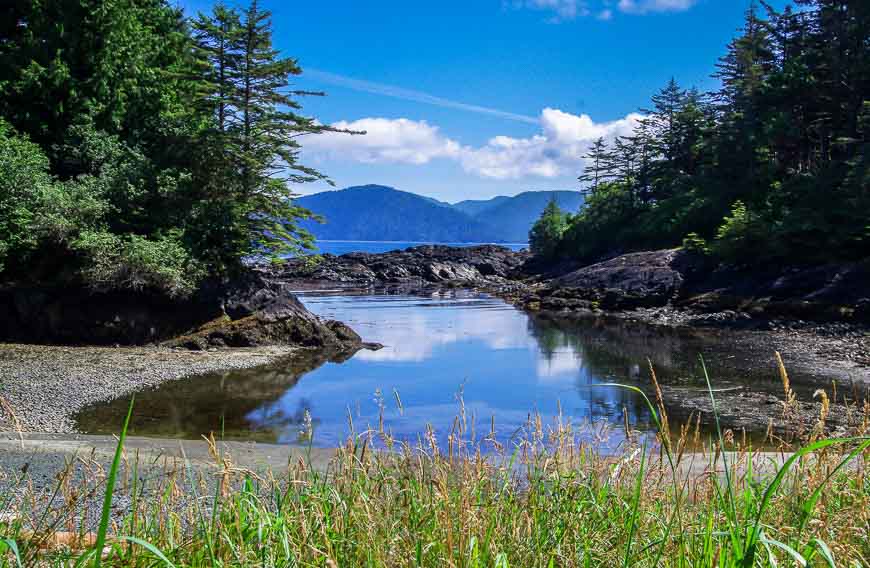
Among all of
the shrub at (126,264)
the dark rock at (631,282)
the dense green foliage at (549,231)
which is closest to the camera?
the shrub at (126,264)

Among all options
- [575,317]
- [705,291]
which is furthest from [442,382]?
[705,291]

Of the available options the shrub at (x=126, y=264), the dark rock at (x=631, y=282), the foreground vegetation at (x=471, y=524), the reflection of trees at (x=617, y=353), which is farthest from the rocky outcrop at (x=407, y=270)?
the foreground vegetation at (x=471, y=524)

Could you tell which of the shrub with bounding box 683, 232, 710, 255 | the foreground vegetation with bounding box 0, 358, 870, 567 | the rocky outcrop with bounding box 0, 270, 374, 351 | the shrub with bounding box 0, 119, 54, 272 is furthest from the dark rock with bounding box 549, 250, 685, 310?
the foreground vegetation with bounding box 0, 358, 870, 567

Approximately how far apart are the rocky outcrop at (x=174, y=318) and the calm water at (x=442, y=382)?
2.26 meters

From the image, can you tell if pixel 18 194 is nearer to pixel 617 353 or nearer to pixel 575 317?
pixel 617 353

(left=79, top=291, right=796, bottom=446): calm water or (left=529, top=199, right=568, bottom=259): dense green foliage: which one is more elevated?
(left=529, top=199, right=568, bottom=259): dense green foliage

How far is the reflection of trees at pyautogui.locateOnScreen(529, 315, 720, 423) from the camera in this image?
51.0ft

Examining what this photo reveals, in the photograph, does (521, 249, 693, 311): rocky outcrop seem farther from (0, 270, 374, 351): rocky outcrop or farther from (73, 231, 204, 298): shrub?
(73, 231, 204, 298): shrub

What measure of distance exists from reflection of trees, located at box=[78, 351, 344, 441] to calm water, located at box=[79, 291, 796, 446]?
0.02 metres

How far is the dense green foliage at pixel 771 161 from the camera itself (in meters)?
30.3

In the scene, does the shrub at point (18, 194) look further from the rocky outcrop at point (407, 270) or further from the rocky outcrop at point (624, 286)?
the rocky outcrop at point (407, 270)

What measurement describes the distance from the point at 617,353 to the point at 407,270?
39085mm

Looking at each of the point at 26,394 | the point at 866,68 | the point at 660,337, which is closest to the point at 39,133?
the point at 26,394

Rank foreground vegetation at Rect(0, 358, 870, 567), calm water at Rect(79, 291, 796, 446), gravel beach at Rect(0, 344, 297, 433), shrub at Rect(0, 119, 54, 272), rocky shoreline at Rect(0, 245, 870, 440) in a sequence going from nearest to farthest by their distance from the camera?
foreground vegetation at Rect(0, 358, 870, 567) → gravel beach at Rect(0, 344, 297, 433) → calm water at Rect(79, 291, 796, 446) → rocky shoreline at Rect(0, 245, 870, 440) → shrub at Rect(0, 119, 54, 272)
